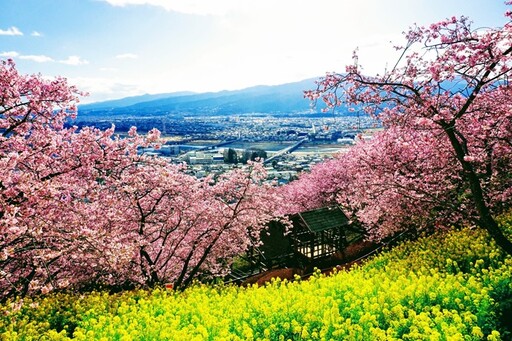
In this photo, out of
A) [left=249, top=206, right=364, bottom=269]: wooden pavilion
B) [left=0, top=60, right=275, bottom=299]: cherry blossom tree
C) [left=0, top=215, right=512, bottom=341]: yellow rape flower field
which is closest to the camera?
[left=0, top=215, right=512, bottom=341]: yellow rape flower field

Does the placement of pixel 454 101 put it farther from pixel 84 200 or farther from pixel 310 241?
pixel 310 241

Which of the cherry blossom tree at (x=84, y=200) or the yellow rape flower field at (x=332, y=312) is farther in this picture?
the cherry blossom tree at (x=84, y=200)

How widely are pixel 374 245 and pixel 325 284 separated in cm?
1522

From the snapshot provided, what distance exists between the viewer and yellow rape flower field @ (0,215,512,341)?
265 inches

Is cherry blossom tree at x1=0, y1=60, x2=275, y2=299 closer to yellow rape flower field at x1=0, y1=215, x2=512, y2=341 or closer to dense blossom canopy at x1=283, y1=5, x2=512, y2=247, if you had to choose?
yellow rape flower field at x1=0, y1=215, x2=512, y2=341

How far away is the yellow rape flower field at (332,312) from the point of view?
673cm

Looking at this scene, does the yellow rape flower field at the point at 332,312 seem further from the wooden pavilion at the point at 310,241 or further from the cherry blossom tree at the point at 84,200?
the wooden pavilion at the point at 310,241

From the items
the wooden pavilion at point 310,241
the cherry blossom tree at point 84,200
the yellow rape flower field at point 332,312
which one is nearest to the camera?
the yellow rape flower field at point 332,312

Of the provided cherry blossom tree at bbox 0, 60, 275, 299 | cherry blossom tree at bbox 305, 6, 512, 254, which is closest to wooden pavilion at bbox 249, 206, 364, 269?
cherry blossom tree at bbox 0, 60, 275, 299

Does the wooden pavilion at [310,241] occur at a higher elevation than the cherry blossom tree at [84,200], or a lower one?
lower

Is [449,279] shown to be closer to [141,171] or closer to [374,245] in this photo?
[141,171]

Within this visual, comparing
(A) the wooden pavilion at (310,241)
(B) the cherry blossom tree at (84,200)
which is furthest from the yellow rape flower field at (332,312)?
(A) the wooden pavilion at (310,241)

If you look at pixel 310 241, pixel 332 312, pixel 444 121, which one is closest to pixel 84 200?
pixel 332 312

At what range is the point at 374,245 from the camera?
24375 millimetres
